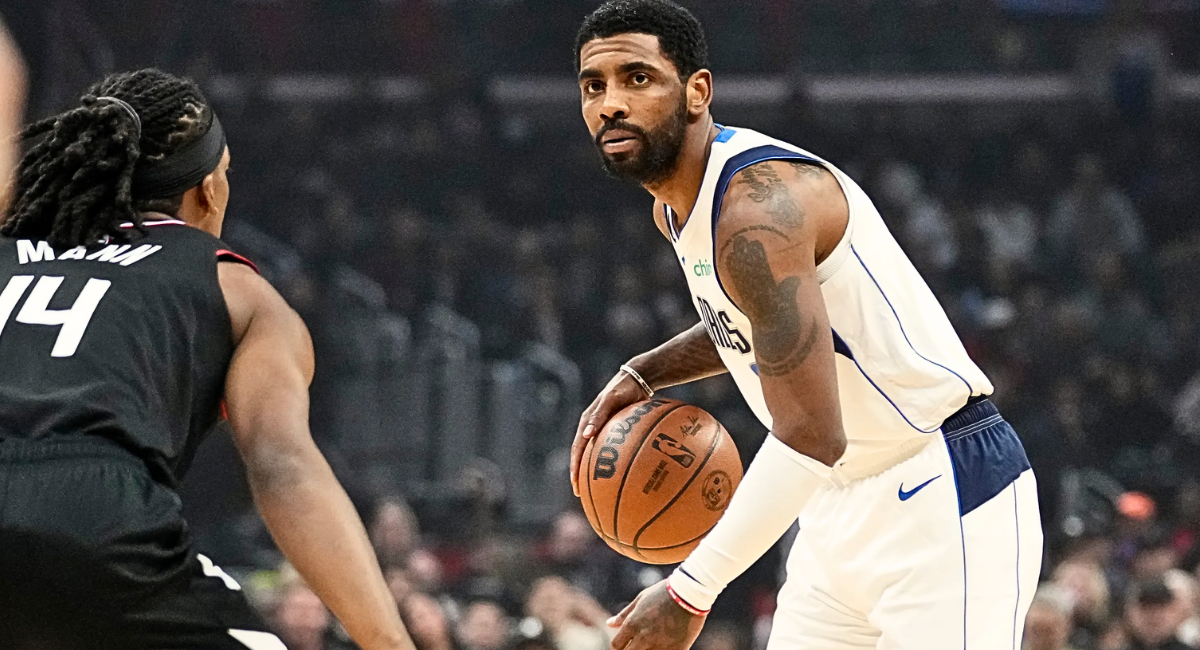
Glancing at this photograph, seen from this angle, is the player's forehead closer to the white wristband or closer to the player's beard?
the player's beard

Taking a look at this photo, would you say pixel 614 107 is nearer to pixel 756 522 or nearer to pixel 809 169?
pixel 809 169

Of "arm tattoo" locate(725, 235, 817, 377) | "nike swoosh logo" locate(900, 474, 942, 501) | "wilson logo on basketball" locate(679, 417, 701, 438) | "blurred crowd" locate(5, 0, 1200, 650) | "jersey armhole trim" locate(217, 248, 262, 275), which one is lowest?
"blurred crowd" locate(5, 0, 1200, 650)

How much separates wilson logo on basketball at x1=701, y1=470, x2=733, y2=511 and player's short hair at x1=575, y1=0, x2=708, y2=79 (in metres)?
0.99

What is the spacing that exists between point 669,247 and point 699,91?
333 inches

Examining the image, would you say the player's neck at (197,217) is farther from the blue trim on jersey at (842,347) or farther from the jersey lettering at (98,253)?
the blue trim on jersey at (842,347)

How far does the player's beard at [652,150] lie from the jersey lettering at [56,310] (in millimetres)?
1222

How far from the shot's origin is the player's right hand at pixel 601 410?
3.80 meters

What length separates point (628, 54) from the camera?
11.0 ft

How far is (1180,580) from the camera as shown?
8078 millimetres

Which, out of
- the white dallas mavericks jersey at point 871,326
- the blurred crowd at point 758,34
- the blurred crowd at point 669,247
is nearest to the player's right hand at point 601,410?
the white dallas mavericks jersey at point 871,326

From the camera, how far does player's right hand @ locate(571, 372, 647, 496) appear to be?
3795 mm

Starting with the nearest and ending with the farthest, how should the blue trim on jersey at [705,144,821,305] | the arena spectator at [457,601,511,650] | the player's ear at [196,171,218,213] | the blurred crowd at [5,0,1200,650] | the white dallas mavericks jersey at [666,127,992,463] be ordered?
the player's ear at [196,171,218,213], the blue trim on jersey at [705,144,821,305], the white dallas mavericks jersey at [666,127,992,463], the arena spectator at [457,601,511,650], the blurred crowd at [5,0,1200,650]

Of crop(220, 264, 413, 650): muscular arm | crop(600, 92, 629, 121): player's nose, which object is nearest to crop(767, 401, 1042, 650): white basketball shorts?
crop(600, 92, 629, 121): player's nose

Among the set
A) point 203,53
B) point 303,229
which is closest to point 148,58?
point 203,53
